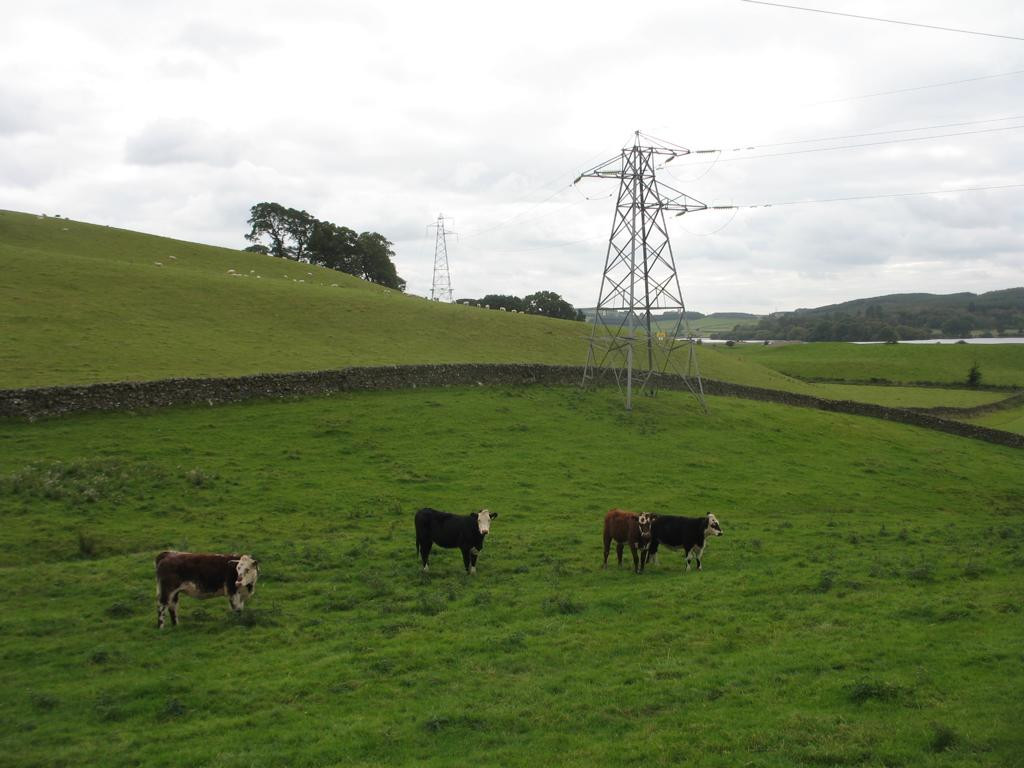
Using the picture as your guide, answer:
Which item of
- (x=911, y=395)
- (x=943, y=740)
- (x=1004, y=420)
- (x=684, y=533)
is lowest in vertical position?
(x=1004, y=420)

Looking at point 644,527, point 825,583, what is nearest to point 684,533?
point 644,527

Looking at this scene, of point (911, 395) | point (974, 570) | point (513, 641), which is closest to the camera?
point (513, 641)

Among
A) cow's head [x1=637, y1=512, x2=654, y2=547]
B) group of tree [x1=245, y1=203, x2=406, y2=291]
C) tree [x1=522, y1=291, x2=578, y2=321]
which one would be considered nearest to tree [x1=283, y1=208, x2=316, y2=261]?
group of tree [x1=245, y1=203, x2=406, y2=291]

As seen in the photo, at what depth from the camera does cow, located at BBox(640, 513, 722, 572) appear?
1755 centimetres

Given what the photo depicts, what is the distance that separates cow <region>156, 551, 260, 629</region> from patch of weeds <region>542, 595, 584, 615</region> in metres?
5.31

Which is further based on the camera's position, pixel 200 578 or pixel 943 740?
pixel 200 578

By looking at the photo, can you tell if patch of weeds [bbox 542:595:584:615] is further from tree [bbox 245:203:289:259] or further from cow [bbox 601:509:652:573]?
tree [bbox 245:203:289:259]

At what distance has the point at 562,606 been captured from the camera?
562 inches

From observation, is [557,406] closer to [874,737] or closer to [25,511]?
[25,511]

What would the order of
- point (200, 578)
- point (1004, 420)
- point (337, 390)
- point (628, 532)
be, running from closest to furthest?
point (200, 578) < point (628, 532) < point (337, 390) < point (1004, 420)

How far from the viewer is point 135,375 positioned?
32.3m

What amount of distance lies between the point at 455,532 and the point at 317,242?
85307mm

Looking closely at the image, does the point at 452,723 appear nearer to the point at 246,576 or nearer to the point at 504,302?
the point at 246,576

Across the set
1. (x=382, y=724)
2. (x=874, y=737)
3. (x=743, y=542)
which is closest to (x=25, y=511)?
(x=382, y=724)
